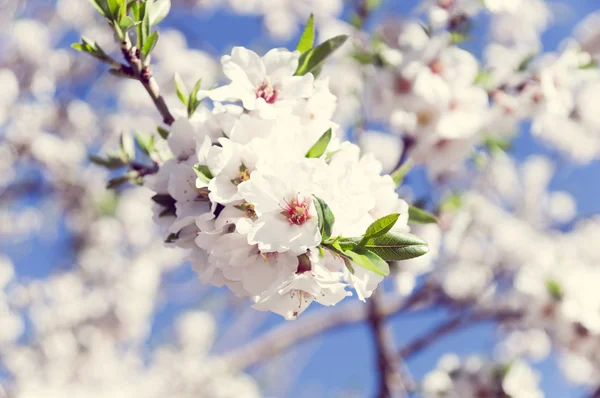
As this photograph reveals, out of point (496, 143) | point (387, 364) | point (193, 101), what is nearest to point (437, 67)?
point (496, 143)

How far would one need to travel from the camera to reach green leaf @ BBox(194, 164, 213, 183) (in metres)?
1.01

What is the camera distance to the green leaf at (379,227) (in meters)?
0.96

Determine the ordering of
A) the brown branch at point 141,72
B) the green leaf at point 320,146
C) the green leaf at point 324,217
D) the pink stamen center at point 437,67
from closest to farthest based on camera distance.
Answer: the green leaf at point 324,217
the green leaf at point 320,146
the brown branch at point 141,72
the pink stamen center at point 437,67

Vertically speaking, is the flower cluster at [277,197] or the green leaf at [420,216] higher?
the flower cluster at [277,197]

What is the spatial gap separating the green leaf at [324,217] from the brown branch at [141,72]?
0.52m

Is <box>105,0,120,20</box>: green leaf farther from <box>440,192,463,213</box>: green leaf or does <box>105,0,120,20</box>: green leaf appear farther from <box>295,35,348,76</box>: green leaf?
<box>440,192,463,213</box>: green leaf

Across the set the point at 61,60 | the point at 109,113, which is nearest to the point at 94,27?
the point at 61,60

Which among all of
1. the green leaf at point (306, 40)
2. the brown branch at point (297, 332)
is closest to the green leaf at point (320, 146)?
the green leaf at point (306, 40)

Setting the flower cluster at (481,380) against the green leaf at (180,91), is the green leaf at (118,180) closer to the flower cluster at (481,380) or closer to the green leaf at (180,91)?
the green leaf at (180,91)

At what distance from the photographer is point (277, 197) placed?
3.16 ft

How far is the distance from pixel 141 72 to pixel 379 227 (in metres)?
0.68

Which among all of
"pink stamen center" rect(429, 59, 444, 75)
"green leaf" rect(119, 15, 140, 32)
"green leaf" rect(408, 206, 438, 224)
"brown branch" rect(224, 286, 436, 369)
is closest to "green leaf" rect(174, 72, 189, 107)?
"green leaf" rect(119, 15, 140, 32)

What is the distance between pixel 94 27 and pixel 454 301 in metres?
4.22

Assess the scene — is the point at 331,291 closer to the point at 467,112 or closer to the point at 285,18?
the point at 467,112
